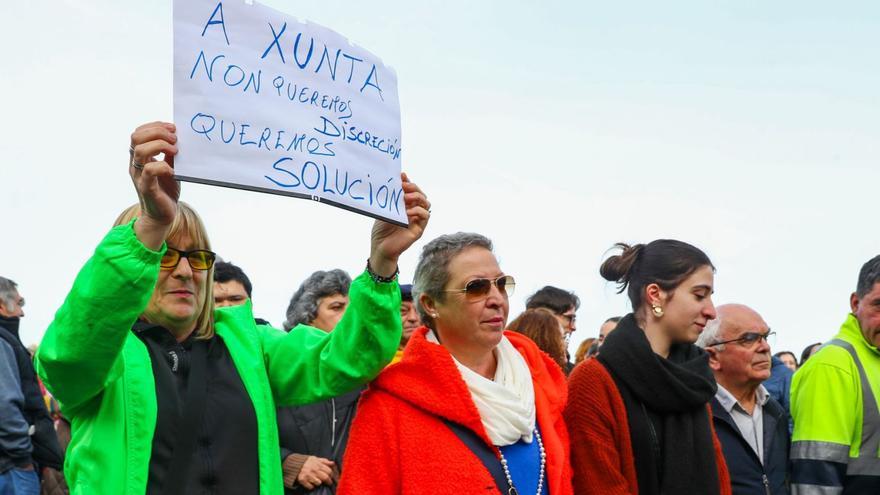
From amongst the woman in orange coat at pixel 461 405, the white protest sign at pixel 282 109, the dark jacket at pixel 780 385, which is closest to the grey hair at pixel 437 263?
the woman in orange coat at pixel 461 405

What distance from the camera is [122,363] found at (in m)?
3.16

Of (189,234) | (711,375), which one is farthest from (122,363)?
(711,375)

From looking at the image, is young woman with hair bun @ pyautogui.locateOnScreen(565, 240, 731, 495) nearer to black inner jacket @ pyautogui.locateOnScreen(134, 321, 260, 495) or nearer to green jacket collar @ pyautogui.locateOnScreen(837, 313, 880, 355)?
green jacket collar @ pyautogui.locateOnScreen(837, 313, 880, 355)

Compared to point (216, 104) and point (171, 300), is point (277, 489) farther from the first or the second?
point (216, 104)

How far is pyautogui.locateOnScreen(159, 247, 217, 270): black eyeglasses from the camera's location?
11.0ft

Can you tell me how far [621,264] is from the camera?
494cm

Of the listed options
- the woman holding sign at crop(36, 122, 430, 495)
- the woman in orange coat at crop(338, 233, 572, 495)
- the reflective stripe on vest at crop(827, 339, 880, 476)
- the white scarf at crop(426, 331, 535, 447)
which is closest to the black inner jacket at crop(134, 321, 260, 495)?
the woman holding sign at crop(36, 122, 430, 495)

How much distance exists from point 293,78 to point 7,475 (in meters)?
5.28

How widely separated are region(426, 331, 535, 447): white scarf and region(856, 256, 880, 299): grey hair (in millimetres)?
2524

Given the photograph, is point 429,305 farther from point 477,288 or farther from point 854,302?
point 854,302

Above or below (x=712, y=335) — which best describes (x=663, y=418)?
below

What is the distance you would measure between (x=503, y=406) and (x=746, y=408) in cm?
215

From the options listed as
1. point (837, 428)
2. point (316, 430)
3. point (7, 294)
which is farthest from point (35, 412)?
point (837, 428)

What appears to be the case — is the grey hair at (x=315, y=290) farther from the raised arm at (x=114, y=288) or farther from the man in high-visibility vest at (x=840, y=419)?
the raised arm at (x=114, y=288)
